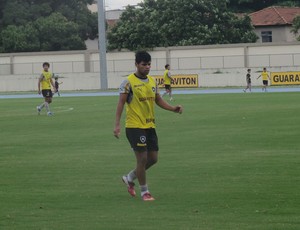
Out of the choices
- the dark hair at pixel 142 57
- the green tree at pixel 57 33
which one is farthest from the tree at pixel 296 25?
the dark hair at pixel 142 57

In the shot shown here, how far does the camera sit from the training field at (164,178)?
9453 millimetres

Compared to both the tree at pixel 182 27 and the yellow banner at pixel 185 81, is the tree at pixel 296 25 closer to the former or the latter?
the tree at pixel 182 27

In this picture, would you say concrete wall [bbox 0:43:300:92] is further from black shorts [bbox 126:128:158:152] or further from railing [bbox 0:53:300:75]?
black shorts [bbox 126:128:158:152]

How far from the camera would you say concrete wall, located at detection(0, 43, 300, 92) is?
214 ft

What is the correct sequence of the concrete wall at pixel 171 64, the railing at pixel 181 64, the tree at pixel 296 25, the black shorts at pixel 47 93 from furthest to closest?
the tree at pixel 296 25 < the railing at pixel 181 64 < the concrete wall at pixel 171 64 < the black shorts at pixel 47 93

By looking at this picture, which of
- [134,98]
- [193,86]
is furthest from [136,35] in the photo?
[134,98]

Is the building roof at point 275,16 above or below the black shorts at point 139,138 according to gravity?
above

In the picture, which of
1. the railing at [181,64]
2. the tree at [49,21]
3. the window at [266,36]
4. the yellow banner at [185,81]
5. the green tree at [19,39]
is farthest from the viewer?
the window at [266,36]

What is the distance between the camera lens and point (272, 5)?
92000 millimetres

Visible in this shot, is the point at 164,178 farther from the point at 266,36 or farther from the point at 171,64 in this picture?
the point at 266,36

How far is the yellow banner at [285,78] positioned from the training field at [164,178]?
37809 mm

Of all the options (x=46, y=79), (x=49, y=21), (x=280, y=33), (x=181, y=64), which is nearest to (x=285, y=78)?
(x=181, y=64)

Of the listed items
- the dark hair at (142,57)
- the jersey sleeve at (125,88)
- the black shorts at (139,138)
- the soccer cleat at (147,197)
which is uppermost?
the dark hair at (142,57)

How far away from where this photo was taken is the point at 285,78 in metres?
62.1
